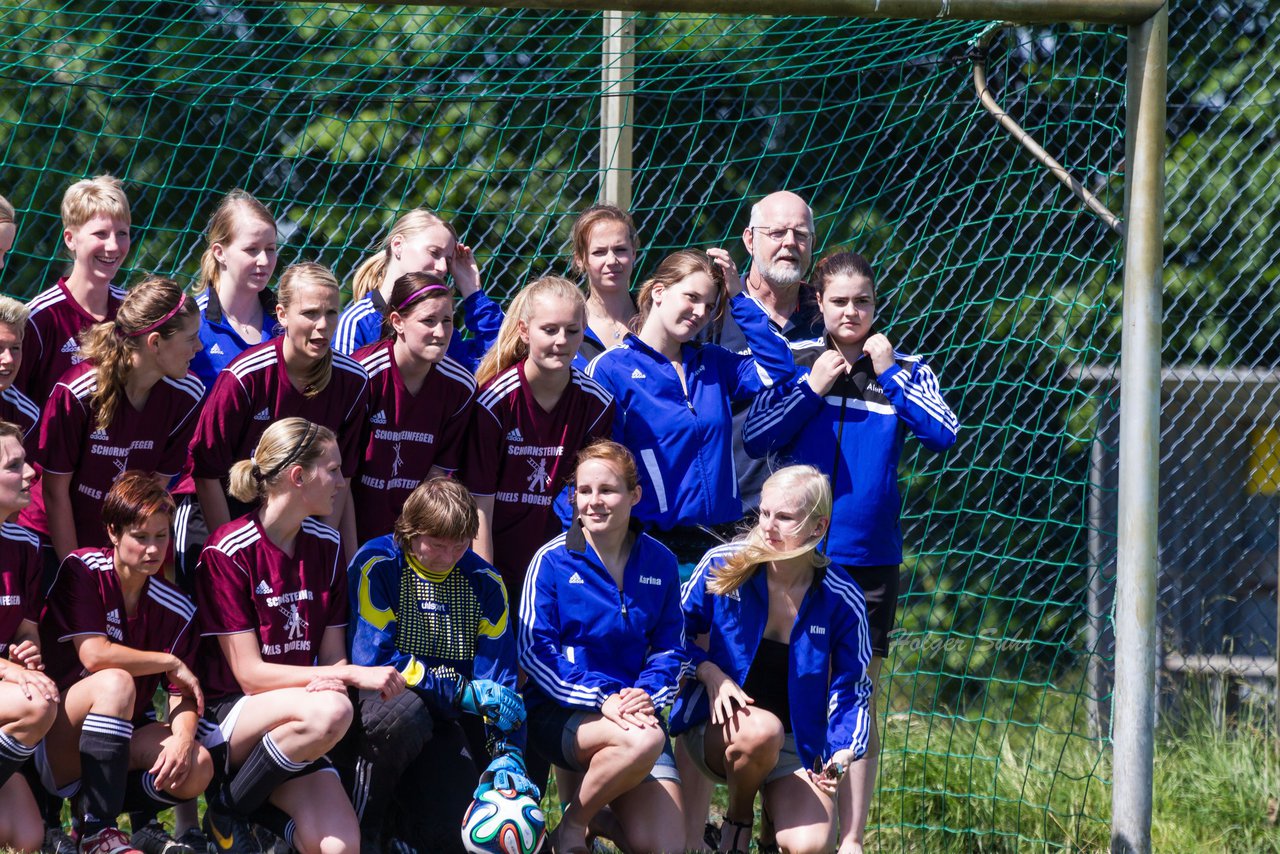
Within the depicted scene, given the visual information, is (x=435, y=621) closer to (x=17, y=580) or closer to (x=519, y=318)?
(x=519, y=318)

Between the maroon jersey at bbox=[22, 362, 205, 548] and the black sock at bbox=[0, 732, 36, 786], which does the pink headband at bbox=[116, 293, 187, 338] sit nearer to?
the maroon jersey at bbox=[22, 362, 205, 548]

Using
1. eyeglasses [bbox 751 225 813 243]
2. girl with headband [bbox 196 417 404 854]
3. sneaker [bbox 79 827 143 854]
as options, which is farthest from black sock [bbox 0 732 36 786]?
eyeglasses [bbox 751 225 813 243]

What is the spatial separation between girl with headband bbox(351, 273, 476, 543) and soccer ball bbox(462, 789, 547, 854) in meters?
0.78

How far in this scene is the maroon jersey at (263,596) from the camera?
3373 mm

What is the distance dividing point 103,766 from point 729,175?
348 centimetres

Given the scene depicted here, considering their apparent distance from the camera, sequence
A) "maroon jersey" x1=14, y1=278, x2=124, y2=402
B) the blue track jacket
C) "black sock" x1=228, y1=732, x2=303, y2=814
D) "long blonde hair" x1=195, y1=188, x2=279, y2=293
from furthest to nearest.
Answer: "long blonde hair" x1=195, y1=188, x2=279, y2=293, "maroon jersey" x1=14, y1=278, x2=124, y2=402, the blue track jacket, "black sock" x1=228, y1=732, x2=303, y2=814

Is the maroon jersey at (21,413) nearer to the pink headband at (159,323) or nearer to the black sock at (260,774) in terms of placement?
the pink headband at (159,323)

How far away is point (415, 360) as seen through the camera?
363 centimetres

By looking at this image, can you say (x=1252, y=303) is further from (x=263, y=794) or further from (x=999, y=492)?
(x=263, y=794)

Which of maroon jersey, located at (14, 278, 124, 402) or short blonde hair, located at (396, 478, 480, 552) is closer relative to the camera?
short blonde hair, located at (396, 478, 480, 552)

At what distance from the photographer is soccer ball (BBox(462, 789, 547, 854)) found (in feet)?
10.6

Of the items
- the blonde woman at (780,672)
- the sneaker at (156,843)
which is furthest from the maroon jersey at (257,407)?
the blonde woman at (780,672)

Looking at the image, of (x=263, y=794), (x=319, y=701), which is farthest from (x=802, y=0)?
(x=263, y=794)

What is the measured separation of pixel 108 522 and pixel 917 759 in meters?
2.65
